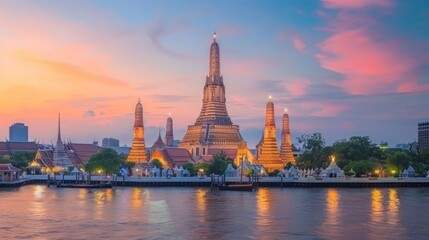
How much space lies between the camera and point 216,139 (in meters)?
132

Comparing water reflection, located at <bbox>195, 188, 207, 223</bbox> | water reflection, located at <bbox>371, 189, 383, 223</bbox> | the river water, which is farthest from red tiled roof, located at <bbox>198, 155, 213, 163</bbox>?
water reflection, located at <bbox>371, 189, 383, 223</bbox>

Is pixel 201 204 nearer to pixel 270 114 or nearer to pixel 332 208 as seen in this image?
pixel 332 208

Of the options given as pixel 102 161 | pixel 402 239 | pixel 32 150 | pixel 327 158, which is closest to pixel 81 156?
pixel 32 150

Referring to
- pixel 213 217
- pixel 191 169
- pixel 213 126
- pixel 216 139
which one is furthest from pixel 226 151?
pixel 213 217

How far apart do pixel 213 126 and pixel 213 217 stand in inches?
3422

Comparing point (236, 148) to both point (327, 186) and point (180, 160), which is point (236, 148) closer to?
point (180, 160)

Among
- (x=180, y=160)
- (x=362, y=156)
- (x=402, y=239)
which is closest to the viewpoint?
(x=402, y=239)

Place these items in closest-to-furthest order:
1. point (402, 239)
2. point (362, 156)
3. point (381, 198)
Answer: point (402, 239)
point (381, 198)
point (362, 156)

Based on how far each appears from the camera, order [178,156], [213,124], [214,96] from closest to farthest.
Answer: [178,156]
[213,124]
[214,96]

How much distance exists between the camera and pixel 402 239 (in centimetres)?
3803

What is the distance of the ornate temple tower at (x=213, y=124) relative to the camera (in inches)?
5212

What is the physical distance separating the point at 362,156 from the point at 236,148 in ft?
110

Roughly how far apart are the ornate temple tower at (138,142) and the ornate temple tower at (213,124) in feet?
58.4

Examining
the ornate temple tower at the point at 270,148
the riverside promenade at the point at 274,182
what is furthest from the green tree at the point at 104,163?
the ornate temple tower at the point at 270,148
